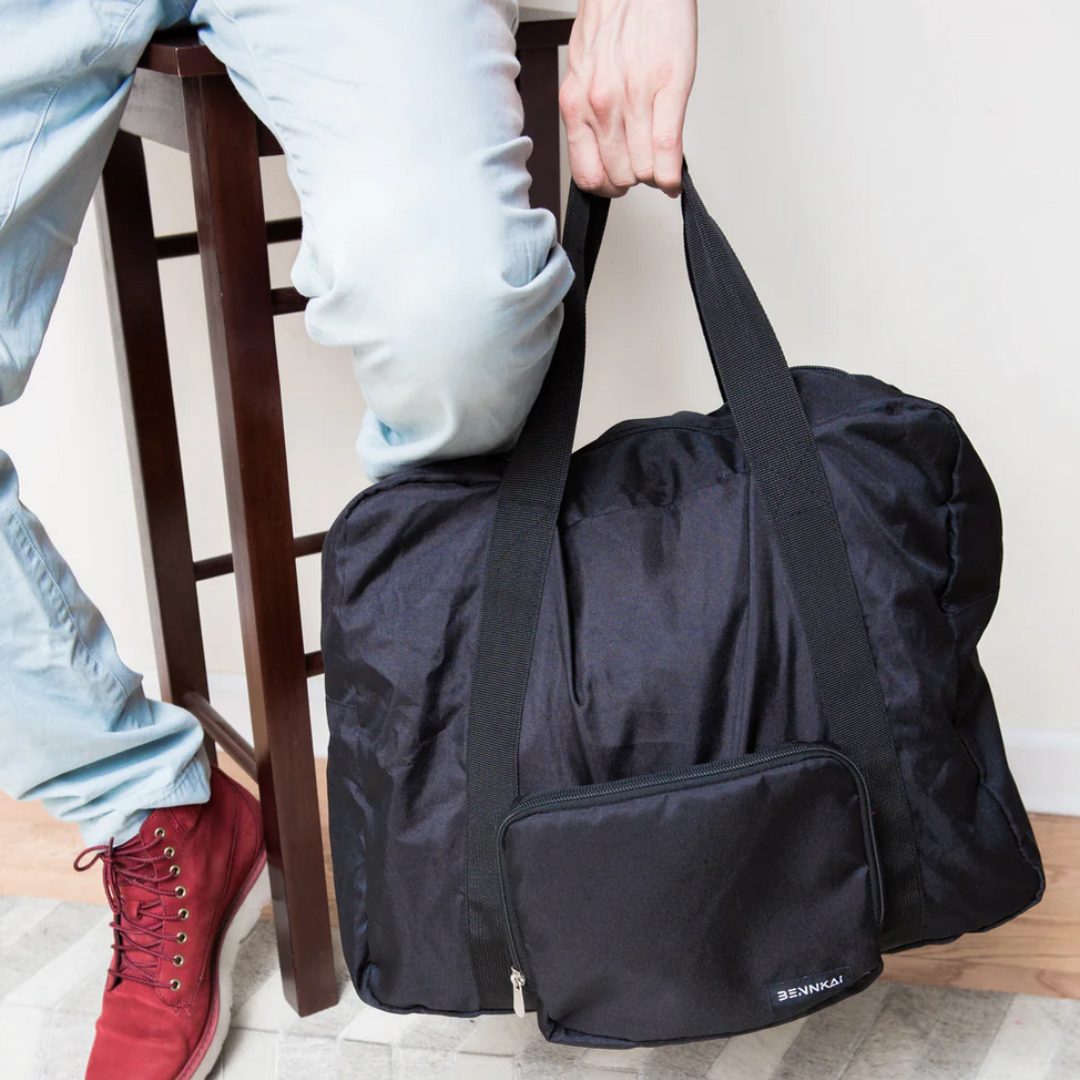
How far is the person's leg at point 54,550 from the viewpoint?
0.79 metres

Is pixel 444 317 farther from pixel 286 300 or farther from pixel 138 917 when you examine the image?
pixel 138 917

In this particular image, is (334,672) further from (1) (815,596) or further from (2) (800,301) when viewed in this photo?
(2) (800,301)

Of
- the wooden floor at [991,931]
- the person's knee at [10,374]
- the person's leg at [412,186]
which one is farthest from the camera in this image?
the wooden floor at [991,931]

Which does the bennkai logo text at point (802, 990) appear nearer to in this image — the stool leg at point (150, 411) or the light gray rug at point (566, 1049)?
the light gray rug at point (566, 1049)

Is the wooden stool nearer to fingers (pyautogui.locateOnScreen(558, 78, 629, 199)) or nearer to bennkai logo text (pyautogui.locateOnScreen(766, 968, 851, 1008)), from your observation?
fingers (pyautogui.locateOnScreen(558, 78, 629, 199))

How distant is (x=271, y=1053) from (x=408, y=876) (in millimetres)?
311

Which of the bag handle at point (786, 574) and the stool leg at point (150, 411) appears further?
the stool leg at point (150, 411)

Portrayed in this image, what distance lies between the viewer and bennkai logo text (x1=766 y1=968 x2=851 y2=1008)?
2.52 feet

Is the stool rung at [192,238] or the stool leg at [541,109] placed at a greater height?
the stool leg at [541,109]

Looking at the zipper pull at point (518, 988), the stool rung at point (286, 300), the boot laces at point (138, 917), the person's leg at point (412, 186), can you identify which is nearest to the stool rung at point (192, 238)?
the stool rung at point (286, 300)

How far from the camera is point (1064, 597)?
1.25m

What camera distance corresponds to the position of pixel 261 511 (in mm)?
922

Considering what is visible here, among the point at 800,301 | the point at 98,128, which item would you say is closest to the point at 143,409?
the point at 98,128

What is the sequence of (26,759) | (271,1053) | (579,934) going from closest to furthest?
(579,934)
(26,759)
(271,1053)
